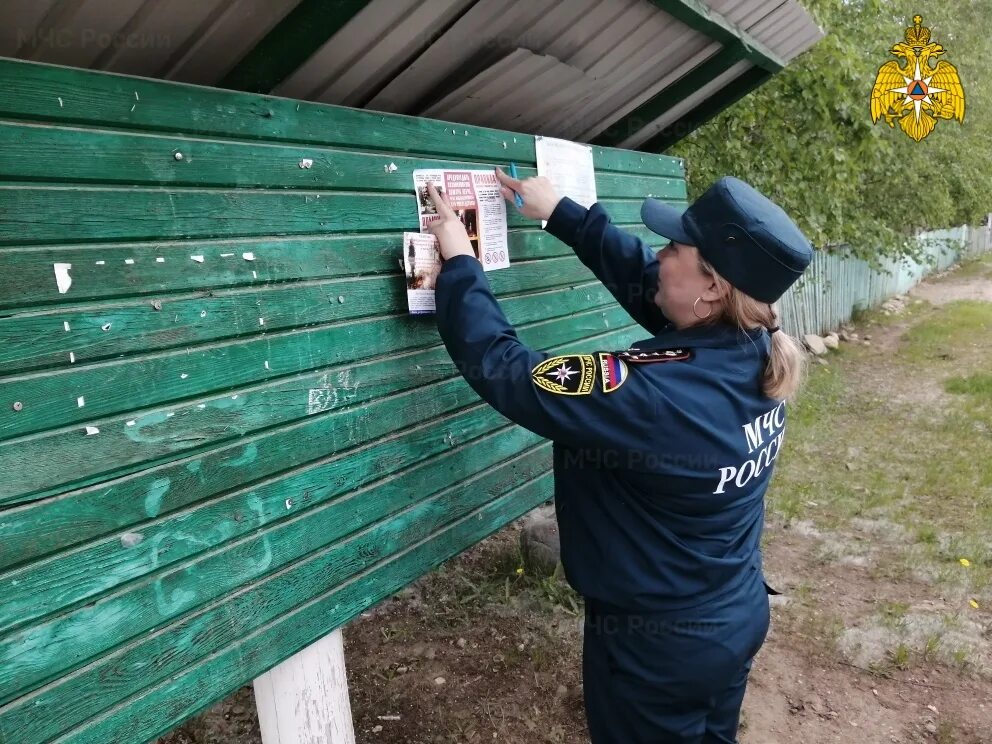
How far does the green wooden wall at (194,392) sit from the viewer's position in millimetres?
1456

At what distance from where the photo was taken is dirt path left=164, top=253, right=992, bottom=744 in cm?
358

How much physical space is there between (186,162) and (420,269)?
30.4 inches

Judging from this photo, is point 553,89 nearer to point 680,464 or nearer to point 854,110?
point 680,464

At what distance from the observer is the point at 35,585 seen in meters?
1.45

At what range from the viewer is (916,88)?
10031 millimetres

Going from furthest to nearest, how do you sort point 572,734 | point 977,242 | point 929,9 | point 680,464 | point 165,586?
1. point 977,242
2. point 929,9
3. point 572,734
4. point 680,464
5. point 165,586

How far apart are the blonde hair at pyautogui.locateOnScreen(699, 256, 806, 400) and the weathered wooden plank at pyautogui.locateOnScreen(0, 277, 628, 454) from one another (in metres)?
0.90

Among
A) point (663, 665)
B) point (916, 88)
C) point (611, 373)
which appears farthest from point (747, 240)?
point (916, 88)

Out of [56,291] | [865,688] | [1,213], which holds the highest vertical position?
[1,213]

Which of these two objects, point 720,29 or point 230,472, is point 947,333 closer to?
point 720,29

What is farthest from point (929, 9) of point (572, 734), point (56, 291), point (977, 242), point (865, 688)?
point (977, 242)

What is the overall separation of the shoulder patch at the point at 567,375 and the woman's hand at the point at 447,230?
0.46 metres

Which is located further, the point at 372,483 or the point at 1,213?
the point at 372,483

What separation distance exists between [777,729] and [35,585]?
328 centimetres
